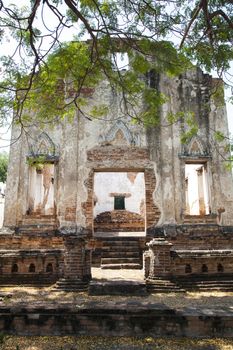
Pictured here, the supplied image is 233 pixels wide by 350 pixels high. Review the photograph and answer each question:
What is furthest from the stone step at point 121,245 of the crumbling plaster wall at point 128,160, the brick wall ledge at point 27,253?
the brick wall ledge at point 27,253

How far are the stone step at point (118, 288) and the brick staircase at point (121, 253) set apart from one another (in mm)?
2205

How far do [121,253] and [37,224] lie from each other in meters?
2.65

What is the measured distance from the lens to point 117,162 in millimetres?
10414

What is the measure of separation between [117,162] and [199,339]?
714 cm

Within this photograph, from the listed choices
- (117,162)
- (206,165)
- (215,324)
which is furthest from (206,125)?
(215,324)

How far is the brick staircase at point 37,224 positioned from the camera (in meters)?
9.84

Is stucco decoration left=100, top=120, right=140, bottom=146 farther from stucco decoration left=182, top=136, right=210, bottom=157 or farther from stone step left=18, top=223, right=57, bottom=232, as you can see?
stone step left=18, top=223, right=57, bottom=232

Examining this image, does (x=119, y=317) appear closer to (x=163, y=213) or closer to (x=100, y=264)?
(x=100, y=264)

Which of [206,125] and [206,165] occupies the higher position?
[206,125]

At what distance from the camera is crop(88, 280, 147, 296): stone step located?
5992mm

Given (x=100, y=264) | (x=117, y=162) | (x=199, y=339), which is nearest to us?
(x=199, y=339)

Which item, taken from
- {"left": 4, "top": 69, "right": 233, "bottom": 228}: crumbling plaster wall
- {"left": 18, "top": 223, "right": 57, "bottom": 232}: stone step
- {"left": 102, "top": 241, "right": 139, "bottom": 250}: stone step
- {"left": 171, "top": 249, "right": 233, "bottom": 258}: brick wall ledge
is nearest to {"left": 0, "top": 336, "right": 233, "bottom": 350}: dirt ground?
{"left": 171, "top": 249, "right": 233, "bottom": 258}: brick wall ledge

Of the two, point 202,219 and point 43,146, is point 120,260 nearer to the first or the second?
point 202,219

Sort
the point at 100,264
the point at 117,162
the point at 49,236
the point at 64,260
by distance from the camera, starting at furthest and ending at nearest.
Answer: the point at 117,162 → the point at 49,236 → the point at 100,264 → the point at 64,260
